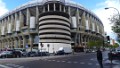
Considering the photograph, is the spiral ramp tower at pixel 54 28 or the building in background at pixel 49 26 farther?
the building in background at pixel 49 26

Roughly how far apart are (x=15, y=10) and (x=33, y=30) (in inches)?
1009

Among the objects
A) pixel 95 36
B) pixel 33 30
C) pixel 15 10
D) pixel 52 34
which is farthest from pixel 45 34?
pixel 95 36

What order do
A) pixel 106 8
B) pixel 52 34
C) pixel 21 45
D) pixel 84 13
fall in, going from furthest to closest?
pixel 84 13
pixel 21 45
pixel 52 34
pixel 106 8

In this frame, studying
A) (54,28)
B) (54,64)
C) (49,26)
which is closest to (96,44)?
(54,28)

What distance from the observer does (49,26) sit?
458ft

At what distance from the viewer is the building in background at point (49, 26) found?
14000 centimetres

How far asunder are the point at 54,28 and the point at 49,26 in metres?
3.15

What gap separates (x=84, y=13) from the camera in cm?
17712

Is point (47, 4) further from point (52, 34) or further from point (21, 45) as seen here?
point (21, 45)

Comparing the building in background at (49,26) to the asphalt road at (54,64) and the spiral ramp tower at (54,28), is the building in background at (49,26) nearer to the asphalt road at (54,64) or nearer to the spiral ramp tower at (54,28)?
the spiral ramp tower at (54,28)

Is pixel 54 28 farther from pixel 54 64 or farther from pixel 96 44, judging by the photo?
pixel 54 64

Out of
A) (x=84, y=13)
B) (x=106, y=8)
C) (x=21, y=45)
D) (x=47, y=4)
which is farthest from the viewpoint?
(x=84, y=13)

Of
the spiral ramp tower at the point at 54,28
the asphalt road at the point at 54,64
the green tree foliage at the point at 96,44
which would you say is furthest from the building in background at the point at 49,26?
the asphalt road at the point at 54,64

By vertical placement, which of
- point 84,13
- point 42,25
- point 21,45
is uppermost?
point 84,13
